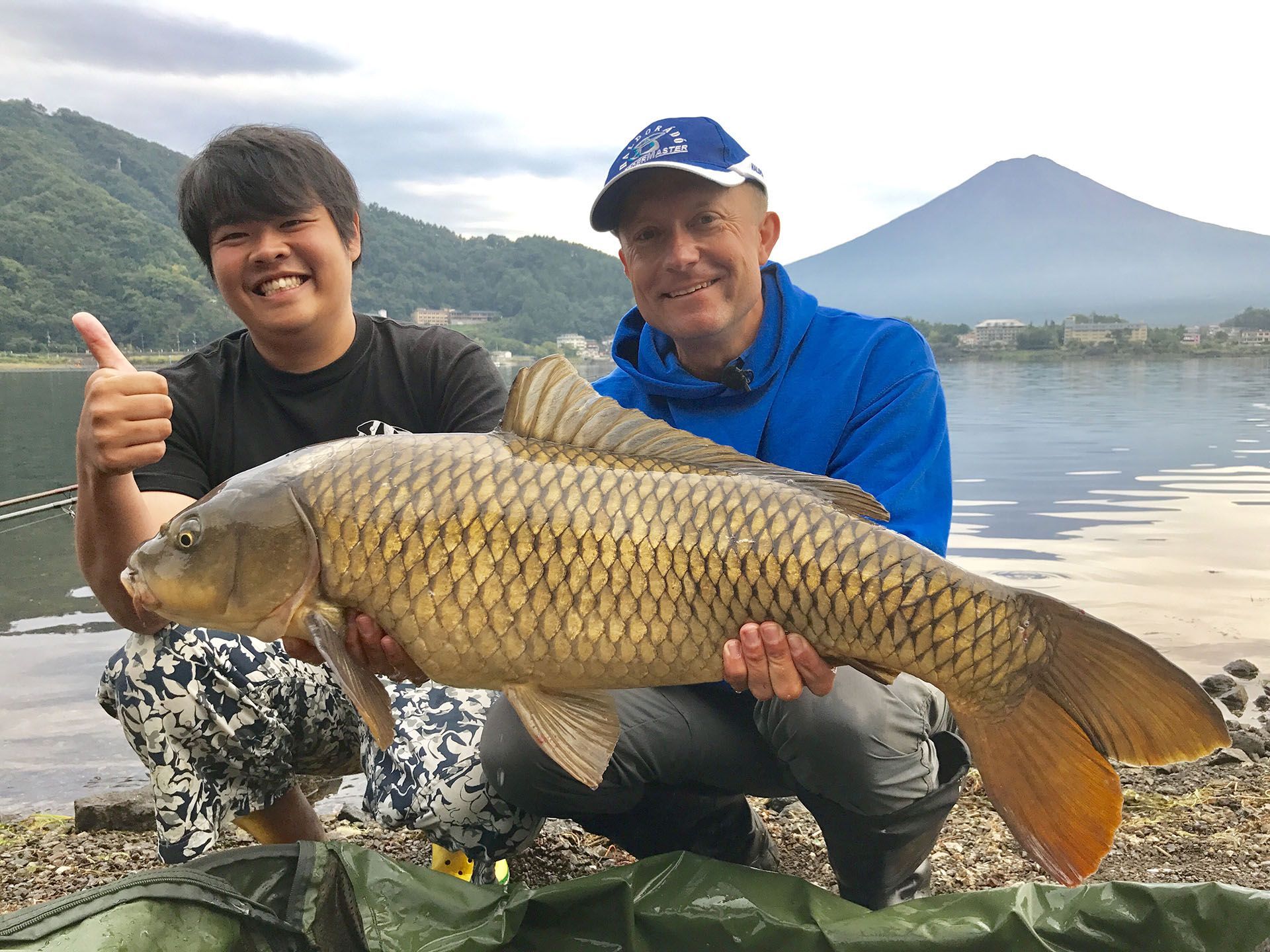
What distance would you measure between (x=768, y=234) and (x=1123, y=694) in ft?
4.10

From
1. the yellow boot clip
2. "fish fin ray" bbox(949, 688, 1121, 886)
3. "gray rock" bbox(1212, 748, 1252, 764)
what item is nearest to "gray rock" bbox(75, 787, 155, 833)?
the yellow boot clip

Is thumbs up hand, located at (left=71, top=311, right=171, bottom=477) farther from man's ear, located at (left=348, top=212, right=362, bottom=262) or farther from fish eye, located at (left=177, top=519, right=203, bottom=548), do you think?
man's ear, located at (left=348, top=212, right=362, bottom=262)

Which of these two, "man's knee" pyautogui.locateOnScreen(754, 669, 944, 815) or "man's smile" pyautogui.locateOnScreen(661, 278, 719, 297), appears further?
"man's smile" pyautogui.locateOnScreen(661, 278, 719, 297)

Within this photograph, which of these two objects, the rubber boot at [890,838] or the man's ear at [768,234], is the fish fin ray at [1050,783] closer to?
the rubber boot at [890,838]

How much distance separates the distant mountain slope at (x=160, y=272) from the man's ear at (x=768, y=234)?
54.9ft

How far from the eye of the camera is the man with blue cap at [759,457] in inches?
73.7

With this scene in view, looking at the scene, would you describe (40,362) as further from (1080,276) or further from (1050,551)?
(1080,276)

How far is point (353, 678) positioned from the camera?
4.91 ft

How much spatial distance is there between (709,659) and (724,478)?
0.94ft

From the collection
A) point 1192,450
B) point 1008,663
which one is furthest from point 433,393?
point 1192,450

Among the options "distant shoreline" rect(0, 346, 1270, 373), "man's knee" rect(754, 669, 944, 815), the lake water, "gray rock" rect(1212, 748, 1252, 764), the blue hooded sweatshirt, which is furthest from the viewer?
"distant shoreline" rect(0, 346, 1270, 373)

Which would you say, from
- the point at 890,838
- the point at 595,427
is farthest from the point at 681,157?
the point at 890,838

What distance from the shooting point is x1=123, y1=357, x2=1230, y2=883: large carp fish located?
147cm

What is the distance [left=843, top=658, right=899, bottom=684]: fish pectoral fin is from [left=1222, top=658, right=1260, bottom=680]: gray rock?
368 cm
